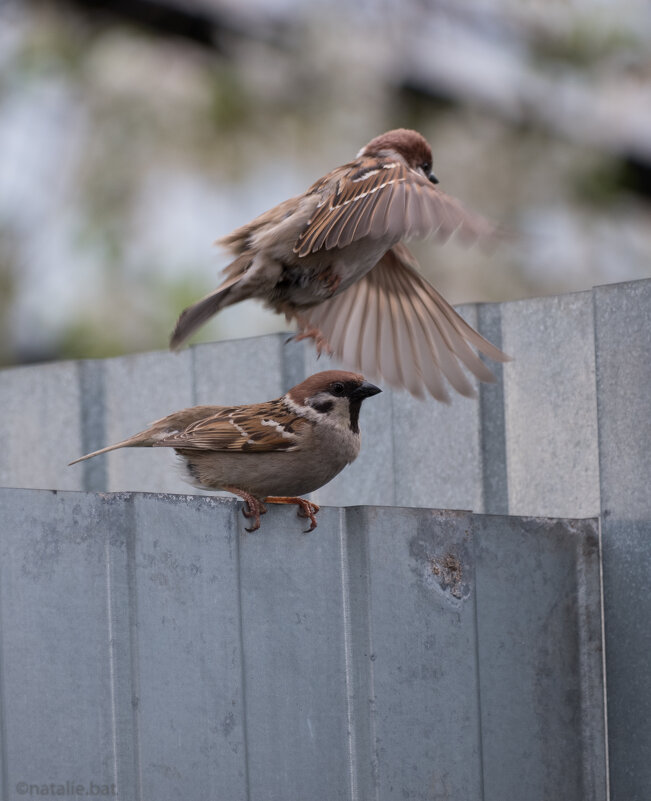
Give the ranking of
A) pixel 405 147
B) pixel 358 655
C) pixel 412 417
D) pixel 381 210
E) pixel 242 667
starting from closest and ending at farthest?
1. pixel 242 667
2. pixel 358 655
3. pixel 381 210
4. pixel 412 417
5. pixel 405 147

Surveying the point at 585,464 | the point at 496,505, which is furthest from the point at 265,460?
the point at 585,464

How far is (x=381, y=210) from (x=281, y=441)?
54 centimetres

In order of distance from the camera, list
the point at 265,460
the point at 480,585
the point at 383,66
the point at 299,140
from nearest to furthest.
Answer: the point at 480,585 < the point at 265,460 < the point at 383,66 < the point at 299,140

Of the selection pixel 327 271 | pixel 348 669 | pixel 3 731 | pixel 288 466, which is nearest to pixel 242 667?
pixel 348 669

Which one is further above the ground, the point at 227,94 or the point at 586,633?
the point at 227,94

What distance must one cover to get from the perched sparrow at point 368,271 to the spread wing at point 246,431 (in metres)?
0.21

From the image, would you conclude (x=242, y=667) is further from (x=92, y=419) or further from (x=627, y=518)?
(x=92, y=419)

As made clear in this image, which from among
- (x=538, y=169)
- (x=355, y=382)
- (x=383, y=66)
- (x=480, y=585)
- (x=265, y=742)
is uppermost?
(x=383, y=66)

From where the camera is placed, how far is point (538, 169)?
4.51 m

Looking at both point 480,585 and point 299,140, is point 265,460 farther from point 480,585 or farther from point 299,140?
point 299,140

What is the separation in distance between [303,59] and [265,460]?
7.58 ft

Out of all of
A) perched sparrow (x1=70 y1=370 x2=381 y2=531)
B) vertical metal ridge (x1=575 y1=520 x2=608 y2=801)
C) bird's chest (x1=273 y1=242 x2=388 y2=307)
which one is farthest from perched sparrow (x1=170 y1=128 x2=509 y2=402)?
vertical metal ridge (x1=575 y1=520 x2=608 y2=801)

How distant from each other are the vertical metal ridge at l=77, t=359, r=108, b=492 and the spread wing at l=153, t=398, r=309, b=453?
0.83m

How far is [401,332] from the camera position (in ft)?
10.5
